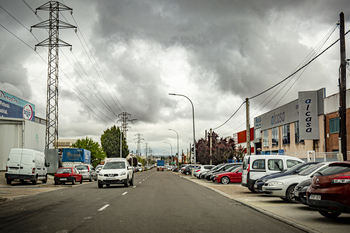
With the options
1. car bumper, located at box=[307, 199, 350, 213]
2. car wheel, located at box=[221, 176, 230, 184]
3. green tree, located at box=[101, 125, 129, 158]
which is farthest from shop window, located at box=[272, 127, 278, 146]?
green tree, located at box=[101, 125, 129, 158]

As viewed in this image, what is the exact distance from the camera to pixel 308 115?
131ft

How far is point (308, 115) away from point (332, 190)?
3321 centimetres

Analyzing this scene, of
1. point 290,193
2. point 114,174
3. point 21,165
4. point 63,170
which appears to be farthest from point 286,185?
point 63,170

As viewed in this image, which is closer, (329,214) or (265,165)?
(329,214)

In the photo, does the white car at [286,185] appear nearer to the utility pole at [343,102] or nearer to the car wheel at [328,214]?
the car wheel at [328,214]

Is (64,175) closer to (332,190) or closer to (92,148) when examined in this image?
(332,190)

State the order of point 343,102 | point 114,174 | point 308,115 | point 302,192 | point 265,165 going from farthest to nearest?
point 308,115 → point 114,174 → point 265,165 → point 343,102 → point 302,192

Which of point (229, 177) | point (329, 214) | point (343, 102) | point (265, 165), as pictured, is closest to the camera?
point (329, 214)

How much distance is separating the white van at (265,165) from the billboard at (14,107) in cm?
3558

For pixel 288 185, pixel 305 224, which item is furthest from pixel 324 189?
pixel 288 185

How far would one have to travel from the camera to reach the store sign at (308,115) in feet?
130

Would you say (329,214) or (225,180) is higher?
(329,214)

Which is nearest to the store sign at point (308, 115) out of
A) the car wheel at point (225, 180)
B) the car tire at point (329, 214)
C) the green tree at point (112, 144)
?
the car wheel at point (225, 180)

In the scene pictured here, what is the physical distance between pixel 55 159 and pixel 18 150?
13.5 meters
